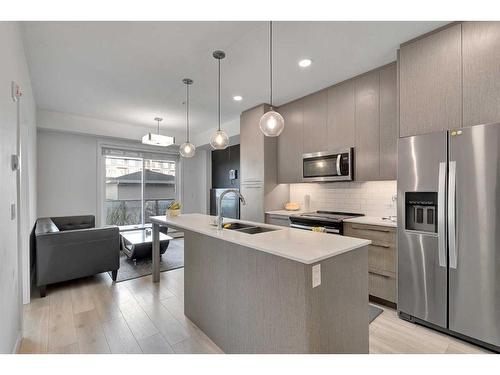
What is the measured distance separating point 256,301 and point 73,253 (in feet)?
8.78

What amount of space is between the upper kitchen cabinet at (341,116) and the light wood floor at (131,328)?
207cm

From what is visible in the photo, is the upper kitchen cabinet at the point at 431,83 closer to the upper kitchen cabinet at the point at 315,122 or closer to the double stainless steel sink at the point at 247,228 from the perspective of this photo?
the upper kitchen cabinet at the point at 315,122

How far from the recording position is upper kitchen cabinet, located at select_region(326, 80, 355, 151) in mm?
3121

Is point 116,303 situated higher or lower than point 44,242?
lower

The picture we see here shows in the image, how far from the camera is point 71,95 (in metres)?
3.73

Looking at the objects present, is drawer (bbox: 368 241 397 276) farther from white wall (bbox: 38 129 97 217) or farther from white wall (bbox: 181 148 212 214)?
white wall (bbox: 38 129 97 217)

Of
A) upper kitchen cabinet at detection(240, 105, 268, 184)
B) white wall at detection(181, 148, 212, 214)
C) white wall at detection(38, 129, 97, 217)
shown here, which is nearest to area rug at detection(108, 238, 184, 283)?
white wall at detection(38, 129, 97, 217)

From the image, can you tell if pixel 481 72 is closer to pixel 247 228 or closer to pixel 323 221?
pixel 323 221

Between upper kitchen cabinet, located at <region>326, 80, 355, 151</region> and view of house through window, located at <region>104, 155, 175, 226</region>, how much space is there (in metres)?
4.69

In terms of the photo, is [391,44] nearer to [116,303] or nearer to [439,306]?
[439,306]

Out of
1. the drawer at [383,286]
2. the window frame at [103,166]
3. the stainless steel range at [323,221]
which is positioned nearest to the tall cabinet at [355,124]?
the stainless steel range at [323,221]

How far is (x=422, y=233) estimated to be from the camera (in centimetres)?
218
